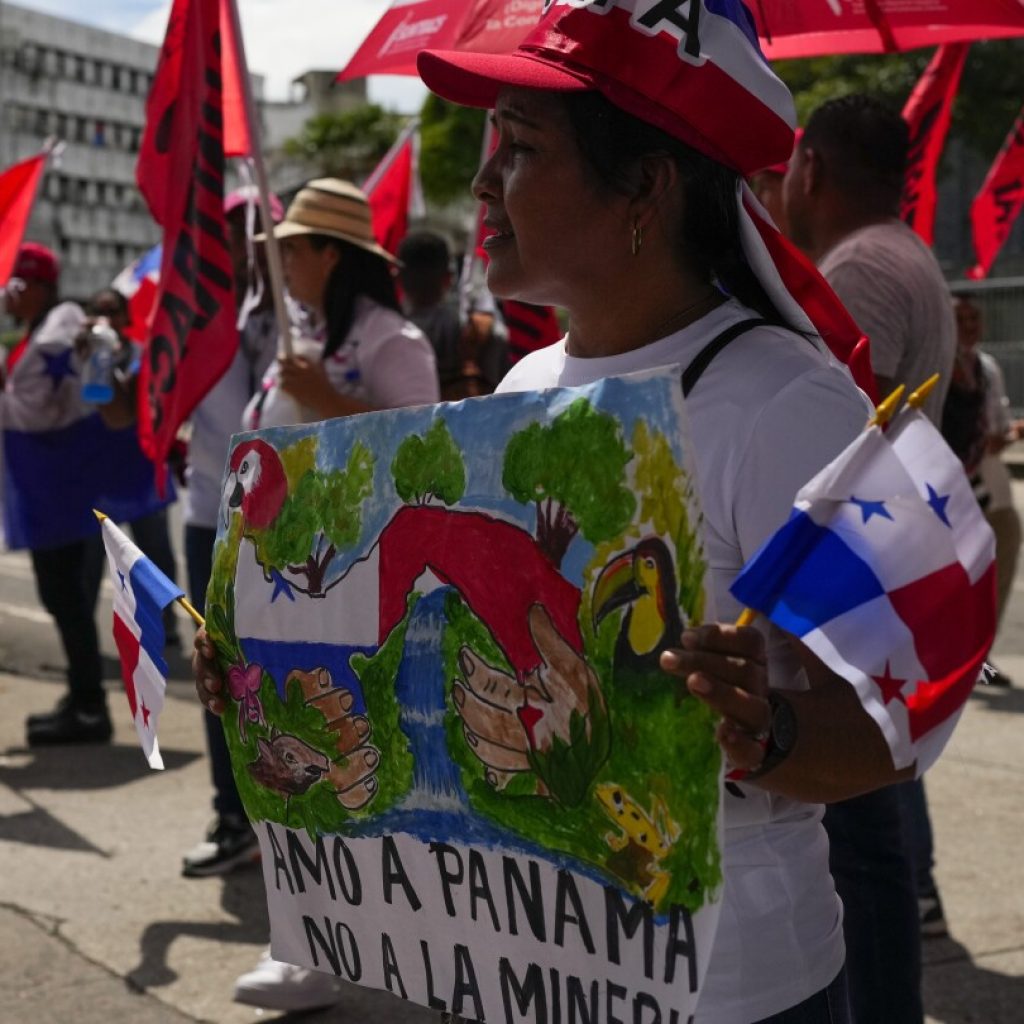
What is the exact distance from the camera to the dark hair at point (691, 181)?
1.98 meters

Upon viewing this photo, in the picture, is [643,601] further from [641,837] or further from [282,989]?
[282,989]

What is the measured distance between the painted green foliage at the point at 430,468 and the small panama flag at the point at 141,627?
0.44m

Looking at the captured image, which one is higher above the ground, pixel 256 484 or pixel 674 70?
pixel 674 70

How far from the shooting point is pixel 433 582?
1872 millimetres

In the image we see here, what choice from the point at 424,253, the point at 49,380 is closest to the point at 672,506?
the point at 424,253

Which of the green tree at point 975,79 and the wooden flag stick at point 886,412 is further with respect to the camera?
the green tree at point 975,79

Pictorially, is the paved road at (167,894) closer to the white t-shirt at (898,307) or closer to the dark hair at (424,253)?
the white t-shirt at (898,307)

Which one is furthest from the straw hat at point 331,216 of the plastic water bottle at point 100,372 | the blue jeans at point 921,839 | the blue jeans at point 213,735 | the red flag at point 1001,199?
the red flag at point 1001,199

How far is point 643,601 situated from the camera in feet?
5.36

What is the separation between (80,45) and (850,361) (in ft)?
350

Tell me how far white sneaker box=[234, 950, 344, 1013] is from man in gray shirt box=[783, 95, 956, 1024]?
1.41m

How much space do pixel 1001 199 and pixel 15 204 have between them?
14.2ft

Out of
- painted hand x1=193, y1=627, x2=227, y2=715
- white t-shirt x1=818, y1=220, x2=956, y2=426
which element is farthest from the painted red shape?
white t-shirt x1=818, y1=220, x2=956, y2=426

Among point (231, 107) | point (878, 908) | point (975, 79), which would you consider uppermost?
point (975, 79)
